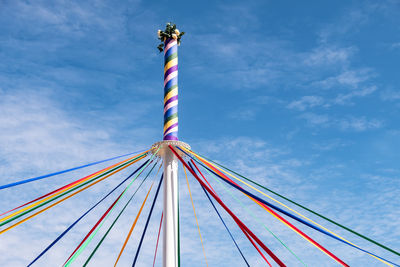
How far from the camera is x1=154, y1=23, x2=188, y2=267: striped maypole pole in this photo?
777 centimetres

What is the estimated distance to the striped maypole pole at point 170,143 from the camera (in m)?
7.77

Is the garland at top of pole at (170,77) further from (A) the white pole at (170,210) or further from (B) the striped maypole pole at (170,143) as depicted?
(A) the white pole at (170,210)

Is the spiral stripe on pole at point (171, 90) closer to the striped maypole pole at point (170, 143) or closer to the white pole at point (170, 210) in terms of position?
the striped maypole pole at point (170, 143)

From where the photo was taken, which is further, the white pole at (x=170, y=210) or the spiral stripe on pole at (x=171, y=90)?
the spiral stripe on pole at (x=171, y=90)

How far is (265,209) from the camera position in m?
7.25

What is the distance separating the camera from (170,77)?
9.06 meters

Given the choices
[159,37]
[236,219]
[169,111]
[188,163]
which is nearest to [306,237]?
[236,219]

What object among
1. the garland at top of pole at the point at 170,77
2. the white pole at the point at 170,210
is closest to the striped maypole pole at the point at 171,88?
the garland at top of pole at the point at 170,77

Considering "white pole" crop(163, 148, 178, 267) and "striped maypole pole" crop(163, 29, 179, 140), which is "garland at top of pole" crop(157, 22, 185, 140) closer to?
"striped maypole pole" crop(163, 29, 179, 140)

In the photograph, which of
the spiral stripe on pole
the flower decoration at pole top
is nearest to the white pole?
the spiral stripe on pole

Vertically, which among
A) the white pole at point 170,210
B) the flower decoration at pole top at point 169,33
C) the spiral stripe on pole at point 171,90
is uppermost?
the flower decoration at pole top at point 169,33

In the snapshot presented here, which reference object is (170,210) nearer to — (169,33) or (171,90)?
(171,90)

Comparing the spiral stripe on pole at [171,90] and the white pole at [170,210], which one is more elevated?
the spiral stripe on pole at [171,90]

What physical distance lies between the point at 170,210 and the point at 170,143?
140cm
